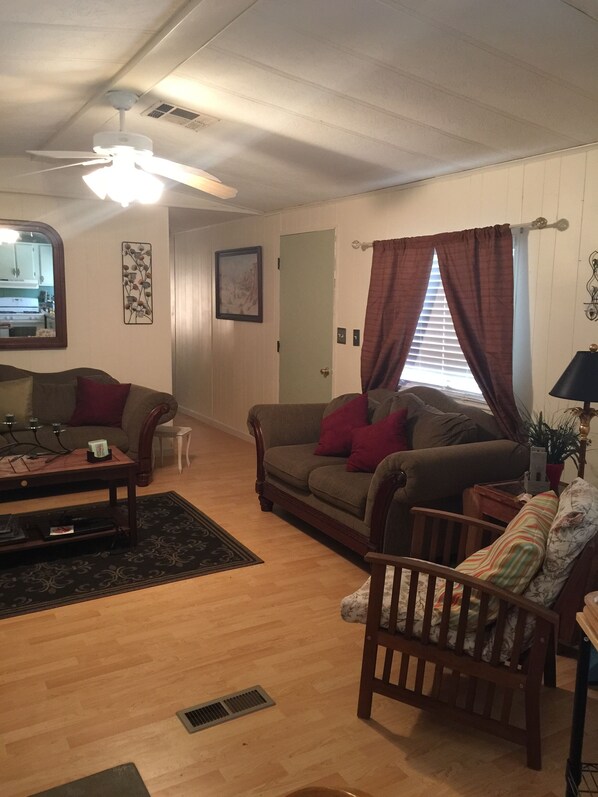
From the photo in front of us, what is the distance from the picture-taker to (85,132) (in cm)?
447

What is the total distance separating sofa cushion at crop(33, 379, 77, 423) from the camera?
5.39 metres

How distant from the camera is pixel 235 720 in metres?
2.43

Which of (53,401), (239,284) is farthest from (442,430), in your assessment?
(239,284)

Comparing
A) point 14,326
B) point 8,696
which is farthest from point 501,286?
point 14,326

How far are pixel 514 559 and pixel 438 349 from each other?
2.48 m

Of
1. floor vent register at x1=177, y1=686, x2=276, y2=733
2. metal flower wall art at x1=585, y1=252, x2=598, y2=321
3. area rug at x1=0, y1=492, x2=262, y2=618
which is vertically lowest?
floor vent register at x1=177, y1=686, x2=276, y2=733

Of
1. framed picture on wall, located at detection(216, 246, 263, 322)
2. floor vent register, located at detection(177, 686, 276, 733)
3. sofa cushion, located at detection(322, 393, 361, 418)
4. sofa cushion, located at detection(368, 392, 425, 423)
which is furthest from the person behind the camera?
framed picture on wall, located at detection(216, 246, 263, 322)

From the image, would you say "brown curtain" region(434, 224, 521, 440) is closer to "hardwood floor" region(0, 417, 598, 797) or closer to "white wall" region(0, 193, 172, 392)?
"hardwood floor" region(0, 417, 598, 797)

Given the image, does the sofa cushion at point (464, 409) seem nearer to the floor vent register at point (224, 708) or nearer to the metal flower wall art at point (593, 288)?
the metal flower wall art at point (593, 288)

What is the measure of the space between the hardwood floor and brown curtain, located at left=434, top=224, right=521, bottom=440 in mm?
1323

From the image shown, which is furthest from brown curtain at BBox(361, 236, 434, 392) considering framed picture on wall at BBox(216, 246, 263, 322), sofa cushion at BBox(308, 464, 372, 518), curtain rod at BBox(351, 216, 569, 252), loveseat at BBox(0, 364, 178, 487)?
framed picture on wall at BBox(216, 246, 263, 322)

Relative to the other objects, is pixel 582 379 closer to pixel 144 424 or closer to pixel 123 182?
pixel 123 182

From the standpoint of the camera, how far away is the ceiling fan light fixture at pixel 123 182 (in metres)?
3.39

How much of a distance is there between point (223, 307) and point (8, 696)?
524 cm
